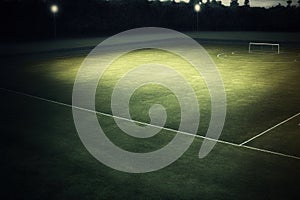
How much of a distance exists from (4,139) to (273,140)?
7.38 meters

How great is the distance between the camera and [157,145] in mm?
8367

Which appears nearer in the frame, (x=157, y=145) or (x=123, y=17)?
(x=157, y=145)

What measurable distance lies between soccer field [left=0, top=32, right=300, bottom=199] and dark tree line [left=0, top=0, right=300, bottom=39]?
75.8ft

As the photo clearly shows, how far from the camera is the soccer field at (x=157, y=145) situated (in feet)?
20.5

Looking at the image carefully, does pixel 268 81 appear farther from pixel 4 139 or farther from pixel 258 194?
pixel 4 139

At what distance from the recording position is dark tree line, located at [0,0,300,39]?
123 feet

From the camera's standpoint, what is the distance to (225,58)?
24016 mm

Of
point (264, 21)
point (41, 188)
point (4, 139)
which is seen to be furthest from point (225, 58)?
point (264, 21)

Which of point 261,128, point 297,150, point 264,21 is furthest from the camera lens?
point 264,21

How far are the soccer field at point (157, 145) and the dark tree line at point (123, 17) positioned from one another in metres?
23.1

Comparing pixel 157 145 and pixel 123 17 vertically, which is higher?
pixel 123 17

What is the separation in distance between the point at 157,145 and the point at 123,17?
41244mm

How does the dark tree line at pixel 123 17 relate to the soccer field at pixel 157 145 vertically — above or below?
above

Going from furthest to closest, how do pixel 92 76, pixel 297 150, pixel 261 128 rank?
pixel 92 76, pixel 261 128, pixel 297 150
